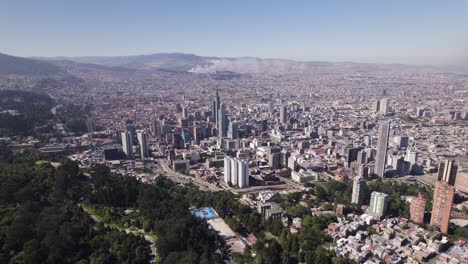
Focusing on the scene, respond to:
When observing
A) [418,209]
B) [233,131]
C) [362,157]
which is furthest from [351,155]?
[233,131]

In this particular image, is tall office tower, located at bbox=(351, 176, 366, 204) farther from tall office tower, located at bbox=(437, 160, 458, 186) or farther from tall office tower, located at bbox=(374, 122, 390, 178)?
tall office tower, located at bbox=(437, 160, 458, 186)

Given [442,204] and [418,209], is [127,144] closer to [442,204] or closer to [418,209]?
[418,209]

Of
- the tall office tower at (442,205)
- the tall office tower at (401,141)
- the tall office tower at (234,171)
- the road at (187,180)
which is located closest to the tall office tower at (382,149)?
the tall office tower at (442,205)

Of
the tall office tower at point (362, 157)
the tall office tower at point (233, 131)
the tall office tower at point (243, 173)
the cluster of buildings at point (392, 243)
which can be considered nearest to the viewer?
the cluster of buildings at point (392, 243)

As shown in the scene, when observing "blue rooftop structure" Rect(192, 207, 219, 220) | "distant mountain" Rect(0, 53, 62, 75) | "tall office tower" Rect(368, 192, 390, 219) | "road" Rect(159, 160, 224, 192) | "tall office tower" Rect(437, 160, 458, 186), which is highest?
"distant mountain" Rect(0, 53, 62, 75)

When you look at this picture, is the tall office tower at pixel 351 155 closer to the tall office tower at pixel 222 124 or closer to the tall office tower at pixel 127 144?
the tall office tower at pixel 222 124

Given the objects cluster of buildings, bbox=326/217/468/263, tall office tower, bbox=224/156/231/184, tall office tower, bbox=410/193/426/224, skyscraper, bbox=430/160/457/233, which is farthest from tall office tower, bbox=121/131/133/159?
skyscraper, bbox=430/160/457/233

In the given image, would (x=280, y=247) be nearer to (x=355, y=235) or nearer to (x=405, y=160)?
(x=355, y=235)
